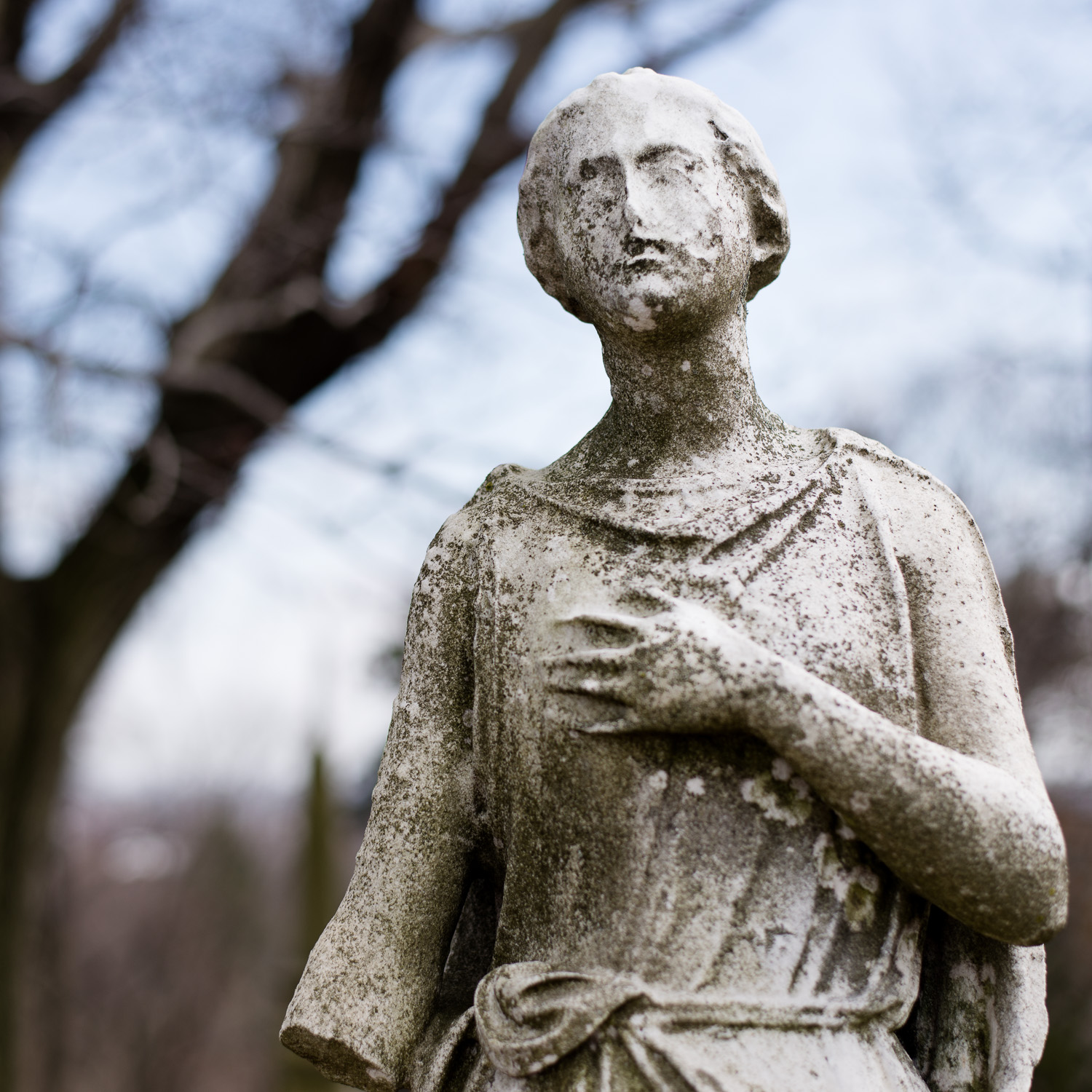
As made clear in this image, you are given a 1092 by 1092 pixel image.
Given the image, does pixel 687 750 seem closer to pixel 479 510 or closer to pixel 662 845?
pixel 662 845

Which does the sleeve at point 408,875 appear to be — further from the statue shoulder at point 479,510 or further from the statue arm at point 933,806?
the statue arm at point 933,806

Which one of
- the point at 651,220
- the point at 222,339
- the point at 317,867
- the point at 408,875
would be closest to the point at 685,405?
the point at 651,220

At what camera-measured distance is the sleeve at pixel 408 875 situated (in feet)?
6.46

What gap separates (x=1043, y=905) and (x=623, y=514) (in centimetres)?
87

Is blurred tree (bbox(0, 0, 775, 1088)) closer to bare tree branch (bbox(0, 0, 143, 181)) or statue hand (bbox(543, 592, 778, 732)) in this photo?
bare tree branch (bbox(0, 0, 143, 181))

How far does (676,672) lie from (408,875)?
→ 63 cm

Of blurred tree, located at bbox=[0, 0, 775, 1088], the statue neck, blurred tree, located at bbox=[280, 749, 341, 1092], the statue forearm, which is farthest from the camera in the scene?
blurred tree, located at bbox=[280, 749, 341, 1092]

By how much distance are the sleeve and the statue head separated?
0.52 metres

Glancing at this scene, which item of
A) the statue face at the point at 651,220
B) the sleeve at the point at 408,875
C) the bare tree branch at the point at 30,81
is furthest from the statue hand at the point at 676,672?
the bare tree branch at the point at 30,81

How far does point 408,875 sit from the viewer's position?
2.04 metres

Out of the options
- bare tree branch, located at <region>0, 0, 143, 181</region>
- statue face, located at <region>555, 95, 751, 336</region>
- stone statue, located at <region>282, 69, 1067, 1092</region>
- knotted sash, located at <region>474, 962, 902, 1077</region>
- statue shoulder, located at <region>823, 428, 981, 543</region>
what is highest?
bare tree branch, located at <region>0, 0, 143, 181</region>

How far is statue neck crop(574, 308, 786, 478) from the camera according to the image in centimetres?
211

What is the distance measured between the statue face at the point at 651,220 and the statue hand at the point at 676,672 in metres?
0.50

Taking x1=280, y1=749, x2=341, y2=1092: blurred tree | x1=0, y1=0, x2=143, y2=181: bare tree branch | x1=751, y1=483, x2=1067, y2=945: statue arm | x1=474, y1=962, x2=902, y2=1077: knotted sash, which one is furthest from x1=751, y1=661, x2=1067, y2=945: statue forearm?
x1=280, y1=749, x2=341, y2=1092: blurred tree
